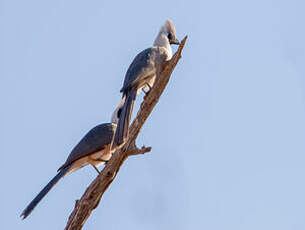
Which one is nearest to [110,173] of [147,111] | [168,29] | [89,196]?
[89,196]

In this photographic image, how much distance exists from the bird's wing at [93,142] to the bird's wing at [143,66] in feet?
2.88

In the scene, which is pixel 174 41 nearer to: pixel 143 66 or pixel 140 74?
pixel 143 66

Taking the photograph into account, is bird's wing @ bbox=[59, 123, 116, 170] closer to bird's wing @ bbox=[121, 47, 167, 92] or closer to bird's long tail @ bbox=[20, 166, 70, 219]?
bird's long tail @ bbox=[20, 166, 70, 219]

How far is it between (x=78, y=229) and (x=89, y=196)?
351mm

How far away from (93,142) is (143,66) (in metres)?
1.29

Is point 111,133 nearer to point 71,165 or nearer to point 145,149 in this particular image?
point 71,165

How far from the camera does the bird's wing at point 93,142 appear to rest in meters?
8.22

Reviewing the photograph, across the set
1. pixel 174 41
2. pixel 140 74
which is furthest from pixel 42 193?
pixel 174 41

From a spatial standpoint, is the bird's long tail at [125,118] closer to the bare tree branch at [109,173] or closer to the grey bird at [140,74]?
the grey bird at [140,74]

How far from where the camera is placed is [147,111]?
6.91 metres

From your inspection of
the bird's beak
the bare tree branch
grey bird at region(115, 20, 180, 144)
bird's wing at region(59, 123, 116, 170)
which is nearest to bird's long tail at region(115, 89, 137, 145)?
grey bird at region(115, 20, 180, 144)

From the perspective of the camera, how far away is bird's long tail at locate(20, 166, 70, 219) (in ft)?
23.4

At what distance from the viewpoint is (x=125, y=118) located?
7527 millimetres

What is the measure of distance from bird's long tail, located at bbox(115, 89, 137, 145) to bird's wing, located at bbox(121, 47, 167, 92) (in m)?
0.13
